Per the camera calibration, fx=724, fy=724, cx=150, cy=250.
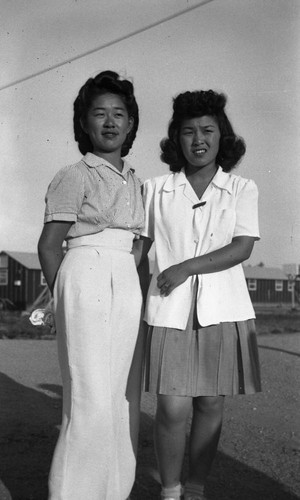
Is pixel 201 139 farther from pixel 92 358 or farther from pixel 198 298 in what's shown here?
pixel 92 358

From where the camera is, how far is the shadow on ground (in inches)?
146

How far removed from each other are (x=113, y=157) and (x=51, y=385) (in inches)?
193

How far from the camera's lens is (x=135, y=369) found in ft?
10.8

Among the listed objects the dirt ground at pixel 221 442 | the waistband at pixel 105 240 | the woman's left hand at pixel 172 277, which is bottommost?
the dirt ground at pixel 221 442

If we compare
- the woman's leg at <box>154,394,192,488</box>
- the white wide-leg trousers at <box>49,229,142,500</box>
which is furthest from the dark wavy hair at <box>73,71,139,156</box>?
the woman's leg at <box>154,394,192,488</box>

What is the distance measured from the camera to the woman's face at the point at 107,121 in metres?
3.18

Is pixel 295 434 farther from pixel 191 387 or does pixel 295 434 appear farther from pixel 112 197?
pixel 112 197

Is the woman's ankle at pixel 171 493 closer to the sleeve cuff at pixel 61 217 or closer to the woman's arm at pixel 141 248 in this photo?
the woman's arm at pixel 141 248

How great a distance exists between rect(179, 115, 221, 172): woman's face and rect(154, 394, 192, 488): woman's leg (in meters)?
1.09

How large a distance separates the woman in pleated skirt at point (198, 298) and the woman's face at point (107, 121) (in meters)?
0.32

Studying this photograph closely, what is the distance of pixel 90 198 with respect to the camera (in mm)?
3068

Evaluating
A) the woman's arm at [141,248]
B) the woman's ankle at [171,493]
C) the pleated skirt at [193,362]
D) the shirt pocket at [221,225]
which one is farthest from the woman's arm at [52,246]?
the woman's ankle at [171,493]

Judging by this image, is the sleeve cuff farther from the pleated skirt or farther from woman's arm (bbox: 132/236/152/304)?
the pleated skirt

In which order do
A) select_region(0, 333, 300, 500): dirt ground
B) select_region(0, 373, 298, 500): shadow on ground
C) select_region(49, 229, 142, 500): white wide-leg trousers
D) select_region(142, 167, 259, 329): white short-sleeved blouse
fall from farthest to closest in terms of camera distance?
1. select_region(0, 333, 300, 500): dirt ground
2. select_region(0, 373, 298, 500): shadow on ground
3. select_region(142, 167, 259, 329): white short-sleeved blouse
4. select_region(49, 229, 142, 500): white wide-leg trousers
